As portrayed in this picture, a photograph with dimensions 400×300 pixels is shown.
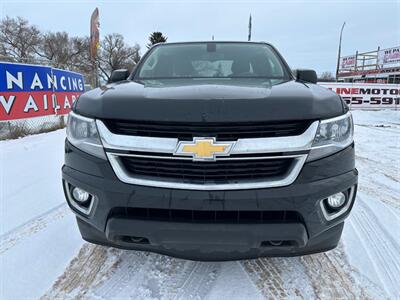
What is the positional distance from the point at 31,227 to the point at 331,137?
265 cm

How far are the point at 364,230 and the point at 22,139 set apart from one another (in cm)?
692

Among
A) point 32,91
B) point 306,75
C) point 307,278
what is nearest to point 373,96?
point 306,75

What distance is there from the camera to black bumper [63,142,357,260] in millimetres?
1617

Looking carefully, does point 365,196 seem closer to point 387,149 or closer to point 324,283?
point 324,283

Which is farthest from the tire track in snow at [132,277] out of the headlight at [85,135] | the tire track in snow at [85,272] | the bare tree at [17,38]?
the bare tree at [17,38]

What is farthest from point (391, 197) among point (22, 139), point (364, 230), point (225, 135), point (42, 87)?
point (42, 87)

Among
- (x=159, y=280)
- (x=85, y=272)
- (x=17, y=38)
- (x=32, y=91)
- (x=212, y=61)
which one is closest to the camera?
(x=159, y=280)

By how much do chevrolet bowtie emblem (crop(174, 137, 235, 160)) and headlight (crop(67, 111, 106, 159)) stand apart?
0.50 m

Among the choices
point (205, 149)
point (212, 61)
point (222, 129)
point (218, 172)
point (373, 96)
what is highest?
point (212, 61)

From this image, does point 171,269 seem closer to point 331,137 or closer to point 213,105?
point 213,105

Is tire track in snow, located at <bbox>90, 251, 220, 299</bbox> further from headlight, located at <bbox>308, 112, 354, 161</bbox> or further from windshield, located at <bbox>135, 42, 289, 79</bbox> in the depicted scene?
windshield, located at <bbox>135, 42, 289, 79</bbox>

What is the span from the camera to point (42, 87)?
312 inches

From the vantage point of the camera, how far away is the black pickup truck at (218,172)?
1.62 metres

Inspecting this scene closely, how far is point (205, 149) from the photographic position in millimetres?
1620
